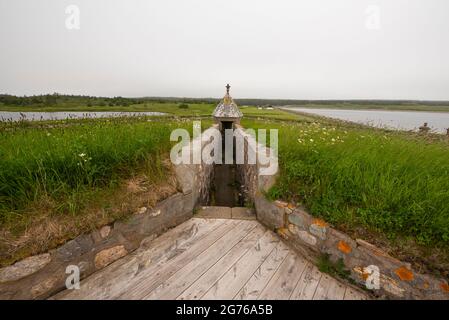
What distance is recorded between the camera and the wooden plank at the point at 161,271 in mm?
2062

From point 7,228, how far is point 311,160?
4104 mm

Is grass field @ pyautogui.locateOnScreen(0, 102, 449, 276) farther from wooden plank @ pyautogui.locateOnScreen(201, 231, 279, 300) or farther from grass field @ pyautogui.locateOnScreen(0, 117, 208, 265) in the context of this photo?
wooden plank @ pyautogui.locateOnScreen(201, 231, 279, 300)

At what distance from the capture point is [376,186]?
2.55m

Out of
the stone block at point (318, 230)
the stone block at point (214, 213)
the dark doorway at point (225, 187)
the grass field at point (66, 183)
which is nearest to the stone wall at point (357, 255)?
the stone block at point (318, 230)

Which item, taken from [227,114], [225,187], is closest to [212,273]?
[225,187]

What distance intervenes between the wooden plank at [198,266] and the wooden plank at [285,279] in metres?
0.70

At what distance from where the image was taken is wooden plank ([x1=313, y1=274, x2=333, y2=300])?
6.82ft

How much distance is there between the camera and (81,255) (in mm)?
2096

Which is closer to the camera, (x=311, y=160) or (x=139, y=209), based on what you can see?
(x=139, y=209)

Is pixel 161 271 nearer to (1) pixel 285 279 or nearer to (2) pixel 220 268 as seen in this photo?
(2) pixel 220 268

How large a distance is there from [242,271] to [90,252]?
1.82 metres

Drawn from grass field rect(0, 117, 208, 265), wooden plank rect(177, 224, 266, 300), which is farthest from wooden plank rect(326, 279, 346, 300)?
grass field rect(0, 117, 208, 265)
